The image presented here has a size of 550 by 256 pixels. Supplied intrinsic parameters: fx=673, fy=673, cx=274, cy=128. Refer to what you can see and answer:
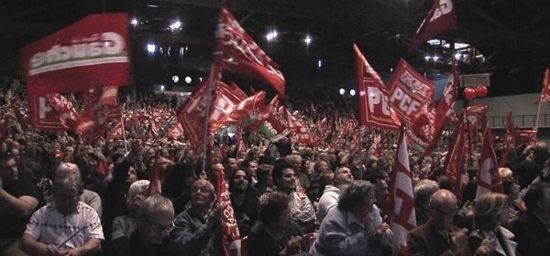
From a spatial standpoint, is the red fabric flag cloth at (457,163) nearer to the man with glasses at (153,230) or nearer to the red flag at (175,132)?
the man with glasses at (153,230)

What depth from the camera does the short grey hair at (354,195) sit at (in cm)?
454

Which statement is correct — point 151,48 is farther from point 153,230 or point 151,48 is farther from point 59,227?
point 153,230

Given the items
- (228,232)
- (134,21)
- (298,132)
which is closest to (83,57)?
(228,232)

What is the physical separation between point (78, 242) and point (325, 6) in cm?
1805

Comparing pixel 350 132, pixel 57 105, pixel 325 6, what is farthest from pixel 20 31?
pixel 57 105

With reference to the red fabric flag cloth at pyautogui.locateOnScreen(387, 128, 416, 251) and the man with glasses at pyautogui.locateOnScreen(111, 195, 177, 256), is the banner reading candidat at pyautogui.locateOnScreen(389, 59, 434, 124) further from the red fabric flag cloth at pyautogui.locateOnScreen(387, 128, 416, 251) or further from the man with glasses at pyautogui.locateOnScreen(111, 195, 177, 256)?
the man with glasses at pyautogui.locateOnScreen(111, 195, 177, 256)

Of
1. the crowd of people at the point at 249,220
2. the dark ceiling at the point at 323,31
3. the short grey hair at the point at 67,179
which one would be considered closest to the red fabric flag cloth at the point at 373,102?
the crowd of people at the point at 249,220

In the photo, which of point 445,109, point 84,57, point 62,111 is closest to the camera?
point 84,57

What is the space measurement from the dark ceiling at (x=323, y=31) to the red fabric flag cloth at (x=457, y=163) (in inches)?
506

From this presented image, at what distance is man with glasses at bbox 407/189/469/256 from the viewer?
164 inches

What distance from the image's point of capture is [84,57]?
19.0 feet

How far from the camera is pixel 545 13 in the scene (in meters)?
24.3

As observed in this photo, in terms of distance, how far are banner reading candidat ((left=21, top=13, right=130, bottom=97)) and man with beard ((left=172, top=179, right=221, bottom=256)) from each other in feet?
4.36

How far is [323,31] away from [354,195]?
25142 mm
